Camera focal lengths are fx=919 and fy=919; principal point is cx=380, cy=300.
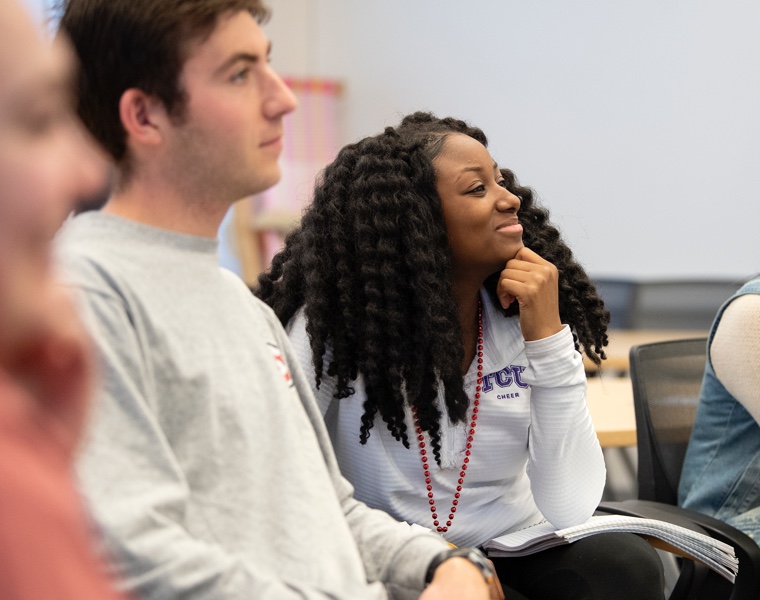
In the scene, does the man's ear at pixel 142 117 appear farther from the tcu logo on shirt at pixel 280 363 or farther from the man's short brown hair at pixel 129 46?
the tcu logo on shirt at pixel 280 363

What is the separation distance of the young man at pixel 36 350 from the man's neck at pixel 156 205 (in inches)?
20.0

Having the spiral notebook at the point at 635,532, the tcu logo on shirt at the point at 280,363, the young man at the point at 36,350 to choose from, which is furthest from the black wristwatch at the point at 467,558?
the young man at the point at 36,350

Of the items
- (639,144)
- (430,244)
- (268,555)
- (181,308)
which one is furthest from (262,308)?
(639,144)

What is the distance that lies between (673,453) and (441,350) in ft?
2.54

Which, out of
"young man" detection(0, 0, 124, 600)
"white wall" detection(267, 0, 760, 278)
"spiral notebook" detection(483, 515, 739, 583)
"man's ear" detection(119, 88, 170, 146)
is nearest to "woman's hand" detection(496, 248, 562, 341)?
"spiral notebook" detection(483, 515, 739, 583)

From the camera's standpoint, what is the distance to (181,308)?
917mm

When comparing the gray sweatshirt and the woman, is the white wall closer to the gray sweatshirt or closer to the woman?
the woman

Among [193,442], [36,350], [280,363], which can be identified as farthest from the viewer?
[280,363]

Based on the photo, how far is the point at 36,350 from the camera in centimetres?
40

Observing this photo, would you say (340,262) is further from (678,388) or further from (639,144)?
(639,144)

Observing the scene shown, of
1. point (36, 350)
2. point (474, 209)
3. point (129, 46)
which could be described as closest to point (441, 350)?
point (474, 209)

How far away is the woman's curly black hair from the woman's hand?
107 millimetres

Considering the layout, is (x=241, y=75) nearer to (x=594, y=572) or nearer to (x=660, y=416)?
(x=594, y=572)

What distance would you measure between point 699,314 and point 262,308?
343 centimetres
